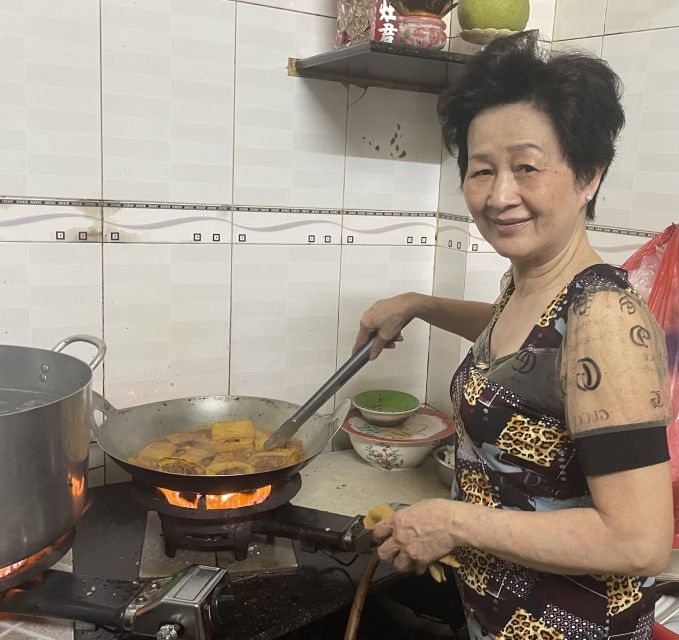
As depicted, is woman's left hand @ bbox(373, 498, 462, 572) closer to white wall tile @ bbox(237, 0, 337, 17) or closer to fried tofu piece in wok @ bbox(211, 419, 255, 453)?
fried tofu piece in wok @ bbox(211, 419, 255, 453)

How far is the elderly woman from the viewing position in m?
0.85

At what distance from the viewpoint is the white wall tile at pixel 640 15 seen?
1.53m

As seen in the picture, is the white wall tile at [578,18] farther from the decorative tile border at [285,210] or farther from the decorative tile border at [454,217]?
the decorative tile border at [285,210]

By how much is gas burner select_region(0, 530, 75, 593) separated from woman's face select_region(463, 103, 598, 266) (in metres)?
0.87

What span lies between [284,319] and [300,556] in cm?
64

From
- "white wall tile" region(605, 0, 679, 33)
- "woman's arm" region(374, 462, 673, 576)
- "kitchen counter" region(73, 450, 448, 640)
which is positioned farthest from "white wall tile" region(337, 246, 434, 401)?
"woman's arm" region(374, 462, 673, 576)

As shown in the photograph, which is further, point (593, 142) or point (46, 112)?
point (46, 112)

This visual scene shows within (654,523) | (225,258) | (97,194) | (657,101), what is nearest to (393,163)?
(225,258)

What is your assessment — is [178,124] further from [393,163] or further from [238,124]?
[393,163]

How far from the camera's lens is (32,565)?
1127 millimetres

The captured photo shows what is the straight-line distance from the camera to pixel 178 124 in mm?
1571

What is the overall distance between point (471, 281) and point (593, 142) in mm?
899

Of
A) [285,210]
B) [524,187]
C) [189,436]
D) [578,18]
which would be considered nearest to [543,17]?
[578,18]

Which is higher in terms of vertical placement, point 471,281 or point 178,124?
point 178,124
